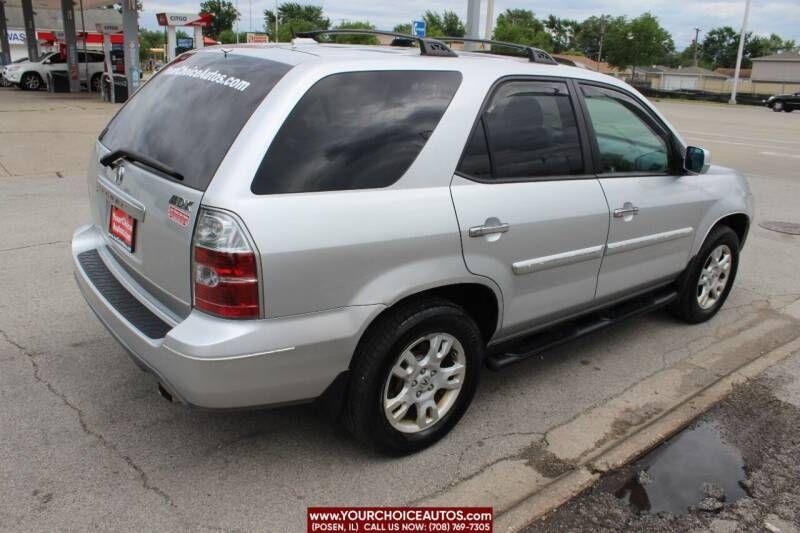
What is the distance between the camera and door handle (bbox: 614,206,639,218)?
3.66 meters

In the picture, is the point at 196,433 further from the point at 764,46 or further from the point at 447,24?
the point at 764,46

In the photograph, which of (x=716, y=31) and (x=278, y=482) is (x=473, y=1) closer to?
(x=278, y=482)

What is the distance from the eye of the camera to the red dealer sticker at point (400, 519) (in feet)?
8.89

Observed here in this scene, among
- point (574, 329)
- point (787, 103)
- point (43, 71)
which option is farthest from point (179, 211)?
point (787, 103)


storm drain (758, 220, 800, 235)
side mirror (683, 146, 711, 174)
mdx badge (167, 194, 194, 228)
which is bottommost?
storm drain (758, 220, 800, 235)

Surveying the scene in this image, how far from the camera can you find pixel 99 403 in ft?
11.2

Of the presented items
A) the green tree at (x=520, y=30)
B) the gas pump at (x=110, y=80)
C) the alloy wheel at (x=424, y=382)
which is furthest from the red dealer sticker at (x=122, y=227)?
the green tree at (x=520, y=30)

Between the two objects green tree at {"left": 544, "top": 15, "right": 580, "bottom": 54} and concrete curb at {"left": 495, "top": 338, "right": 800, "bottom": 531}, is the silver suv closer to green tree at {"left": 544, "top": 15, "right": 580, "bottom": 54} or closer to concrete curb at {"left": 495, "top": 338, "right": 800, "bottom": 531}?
concrete curb at {"left": 495, "top": 338, "right": 800, "bottom": 531}

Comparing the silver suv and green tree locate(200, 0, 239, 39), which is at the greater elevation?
green tree locate(200, 0, 239, 39)

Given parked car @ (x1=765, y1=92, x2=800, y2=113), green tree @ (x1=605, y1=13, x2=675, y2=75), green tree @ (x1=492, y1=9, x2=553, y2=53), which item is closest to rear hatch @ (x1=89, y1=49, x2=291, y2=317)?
parked car @ (x1=765, y1=92, x2=800, y2=113)

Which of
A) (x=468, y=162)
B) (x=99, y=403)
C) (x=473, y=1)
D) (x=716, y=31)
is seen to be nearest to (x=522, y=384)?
(x=468, y=162)

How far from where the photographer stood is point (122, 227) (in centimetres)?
305

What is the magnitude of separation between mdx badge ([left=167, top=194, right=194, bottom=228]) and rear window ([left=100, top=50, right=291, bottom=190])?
7 cm

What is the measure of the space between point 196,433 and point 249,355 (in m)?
1.00
